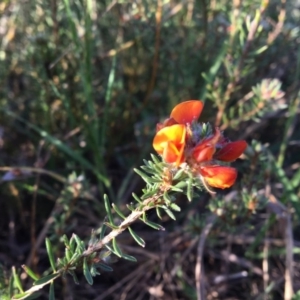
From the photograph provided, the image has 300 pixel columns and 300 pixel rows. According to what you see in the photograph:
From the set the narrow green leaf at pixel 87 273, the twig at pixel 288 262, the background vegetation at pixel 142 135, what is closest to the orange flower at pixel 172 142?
the narrow green leaf at pixel 87 273

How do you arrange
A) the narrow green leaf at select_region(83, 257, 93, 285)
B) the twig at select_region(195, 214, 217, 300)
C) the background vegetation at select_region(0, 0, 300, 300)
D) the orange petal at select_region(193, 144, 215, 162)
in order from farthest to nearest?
the background vegetation at select_region(0, 0, 300, 300) → the twig at select_region(195, 214, 217, 300) → the narrow green leaf at select_region(83, 257, 93, 285) → the orange petal at select_region(193, 144, 215, 162)

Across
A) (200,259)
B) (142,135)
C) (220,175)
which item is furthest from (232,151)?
(142,135)

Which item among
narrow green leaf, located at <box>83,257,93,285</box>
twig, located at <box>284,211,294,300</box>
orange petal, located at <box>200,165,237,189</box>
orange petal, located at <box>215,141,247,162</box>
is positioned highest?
orange petal, located at <box>215,141,247,162</box>

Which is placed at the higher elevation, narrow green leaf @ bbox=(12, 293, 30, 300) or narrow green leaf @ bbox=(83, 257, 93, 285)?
narrow green leaf @ bbox=(83, 257, 93, 285)

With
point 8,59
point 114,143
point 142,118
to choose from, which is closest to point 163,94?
point 142,118

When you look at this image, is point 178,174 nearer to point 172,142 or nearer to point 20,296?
point 172,142

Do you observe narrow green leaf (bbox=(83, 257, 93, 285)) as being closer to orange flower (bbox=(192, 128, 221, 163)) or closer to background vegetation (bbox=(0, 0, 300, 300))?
orange flower (bbox=(192, 128, 221, 163))

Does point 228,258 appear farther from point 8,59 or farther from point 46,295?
point 8,59

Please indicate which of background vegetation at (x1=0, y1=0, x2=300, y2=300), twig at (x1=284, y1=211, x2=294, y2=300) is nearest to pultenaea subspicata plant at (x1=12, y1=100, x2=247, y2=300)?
background vegetation at (x1=0, y1=0, x2=300, y2=300)

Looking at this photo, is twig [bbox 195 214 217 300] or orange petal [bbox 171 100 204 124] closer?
orange petal [bbox 171 100 204 124]
